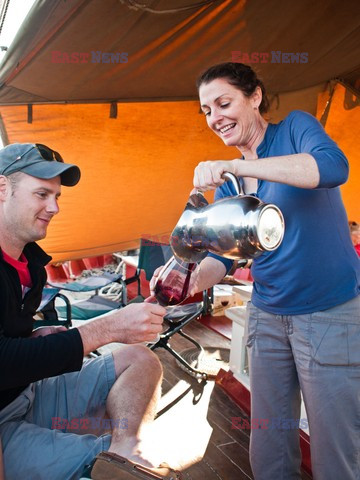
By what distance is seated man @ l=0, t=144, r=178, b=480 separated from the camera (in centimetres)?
94

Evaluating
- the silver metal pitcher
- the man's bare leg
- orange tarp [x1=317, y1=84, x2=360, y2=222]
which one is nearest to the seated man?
the man's bare leg

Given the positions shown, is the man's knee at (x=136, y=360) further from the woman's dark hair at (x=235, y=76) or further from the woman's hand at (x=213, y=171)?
the woman's dark hair at (x=235, y=76)

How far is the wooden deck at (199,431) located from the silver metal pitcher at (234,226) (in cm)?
124

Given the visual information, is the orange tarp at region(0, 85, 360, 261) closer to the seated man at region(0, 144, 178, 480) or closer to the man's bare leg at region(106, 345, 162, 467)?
the seated man at region(0, 144, 178, 480)

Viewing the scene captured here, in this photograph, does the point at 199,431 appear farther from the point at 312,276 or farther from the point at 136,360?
the point at 312,276

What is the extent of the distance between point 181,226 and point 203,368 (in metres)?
2.30

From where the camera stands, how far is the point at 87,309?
10.3 feet

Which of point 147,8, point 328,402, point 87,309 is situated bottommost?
point 87,309

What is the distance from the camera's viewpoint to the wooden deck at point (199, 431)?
6.26 ft

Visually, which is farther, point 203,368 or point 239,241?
point 203,368

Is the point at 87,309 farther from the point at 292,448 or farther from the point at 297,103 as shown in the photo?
the point at 297,103

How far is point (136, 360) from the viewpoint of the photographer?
49.5 inches

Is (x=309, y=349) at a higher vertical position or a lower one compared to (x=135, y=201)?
lower

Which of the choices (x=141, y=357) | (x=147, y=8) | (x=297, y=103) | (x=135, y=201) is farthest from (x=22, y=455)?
(x=297, y=103)
